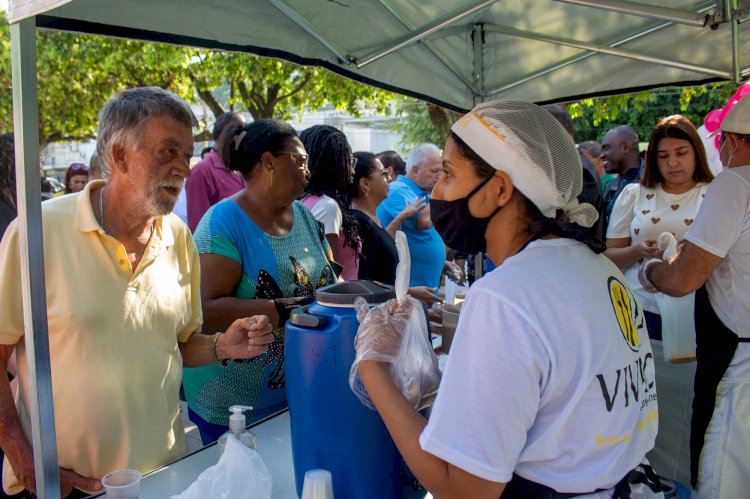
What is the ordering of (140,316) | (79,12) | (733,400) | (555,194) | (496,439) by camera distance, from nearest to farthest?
(496,439) → (555,194) → (79,12) → (140,316) → (733,400)

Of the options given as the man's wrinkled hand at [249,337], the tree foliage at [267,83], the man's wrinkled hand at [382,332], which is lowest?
the man's wrinkled hand at [249,337]

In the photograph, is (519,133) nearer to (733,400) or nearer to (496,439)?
(496,439)

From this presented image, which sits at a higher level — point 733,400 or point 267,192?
point 267,192

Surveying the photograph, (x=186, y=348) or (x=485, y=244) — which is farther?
(x=186, y=348)

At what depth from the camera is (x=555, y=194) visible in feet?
3.63

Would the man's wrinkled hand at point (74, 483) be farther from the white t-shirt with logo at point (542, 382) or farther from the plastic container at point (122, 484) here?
the white t-shirt with logo at point (542, 382)

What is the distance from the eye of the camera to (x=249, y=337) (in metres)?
1.65

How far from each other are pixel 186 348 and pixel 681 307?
2225mm

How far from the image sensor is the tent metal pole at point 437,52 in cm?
229

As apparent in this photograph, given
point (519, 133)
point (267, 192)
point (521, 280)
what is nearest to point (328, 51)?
point (267, 192)

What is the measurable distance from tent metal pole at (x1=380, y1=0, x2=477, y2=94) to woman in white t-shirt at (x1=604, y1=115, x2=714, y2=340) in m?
1.04

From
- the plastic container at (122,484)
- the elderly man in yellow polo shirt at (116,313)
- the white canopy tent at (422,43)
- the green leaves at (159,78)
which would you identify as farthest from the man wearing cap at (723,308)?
the green leaves at (159,78)

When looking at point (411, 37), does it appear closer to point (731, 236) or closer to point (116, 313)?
point (731, 236)

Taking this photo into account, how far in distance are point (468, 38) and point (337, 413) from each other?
2.24 meters
